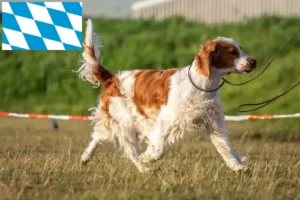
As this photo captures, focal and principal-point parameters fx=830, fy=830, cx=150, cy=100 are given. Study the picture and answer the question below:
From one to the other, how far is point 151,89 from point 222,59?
699 mm

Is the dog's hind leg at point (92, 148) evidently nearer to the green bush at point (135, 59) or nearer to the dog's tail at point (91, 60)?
the dog's tail at point (91, 60)

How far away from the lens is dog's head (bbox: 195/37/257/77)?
23.4 ft

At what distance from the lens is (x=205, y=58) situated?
23.4ft

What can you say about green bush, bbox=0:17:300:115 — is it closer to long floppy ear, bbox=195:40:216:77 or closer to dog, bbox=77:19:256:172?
dog, bbox=77:19:256:172

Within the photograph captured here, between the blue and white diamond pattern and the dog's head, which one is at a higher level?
the dog's head

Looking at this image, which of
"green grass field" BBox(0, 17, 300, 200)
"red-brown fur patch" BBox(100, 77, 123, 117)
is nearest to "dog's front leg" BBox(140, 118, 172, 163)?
"green grass field" BBox(0, 17, 300, 200)

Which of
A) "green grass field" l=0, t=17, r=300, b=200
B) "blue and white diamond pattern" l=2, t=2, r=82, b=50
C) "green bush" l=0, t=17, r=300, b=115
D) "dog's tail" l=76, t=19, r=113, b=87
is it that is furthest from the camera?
"green bush" l=0, t=17, r=300, b=115

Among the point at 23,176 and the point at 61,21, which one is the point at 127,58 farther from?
the point at 23,176

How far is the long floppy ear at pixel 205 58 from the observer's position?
7137mm

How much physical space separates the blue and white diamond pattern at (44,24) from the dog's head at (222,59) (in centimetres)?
1195

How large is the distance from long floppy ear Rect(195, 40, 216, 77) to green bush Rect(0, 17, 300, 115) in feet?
37.5

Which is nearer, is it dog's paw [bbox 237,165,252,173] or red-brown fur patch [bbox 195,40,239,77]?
dog's paw [bbox 237,165,252,173]

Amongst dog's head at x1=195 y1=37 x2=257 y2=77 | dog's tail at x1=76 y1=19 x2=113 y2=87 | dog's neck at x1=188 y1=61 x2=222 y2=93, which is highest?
dog's head at x1=195 y1=37 x2=257 y2=77

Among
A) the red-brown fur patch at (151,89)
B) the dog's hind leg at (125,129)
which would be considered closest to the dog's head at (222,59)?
the red-brown fur patch at (151,89)
